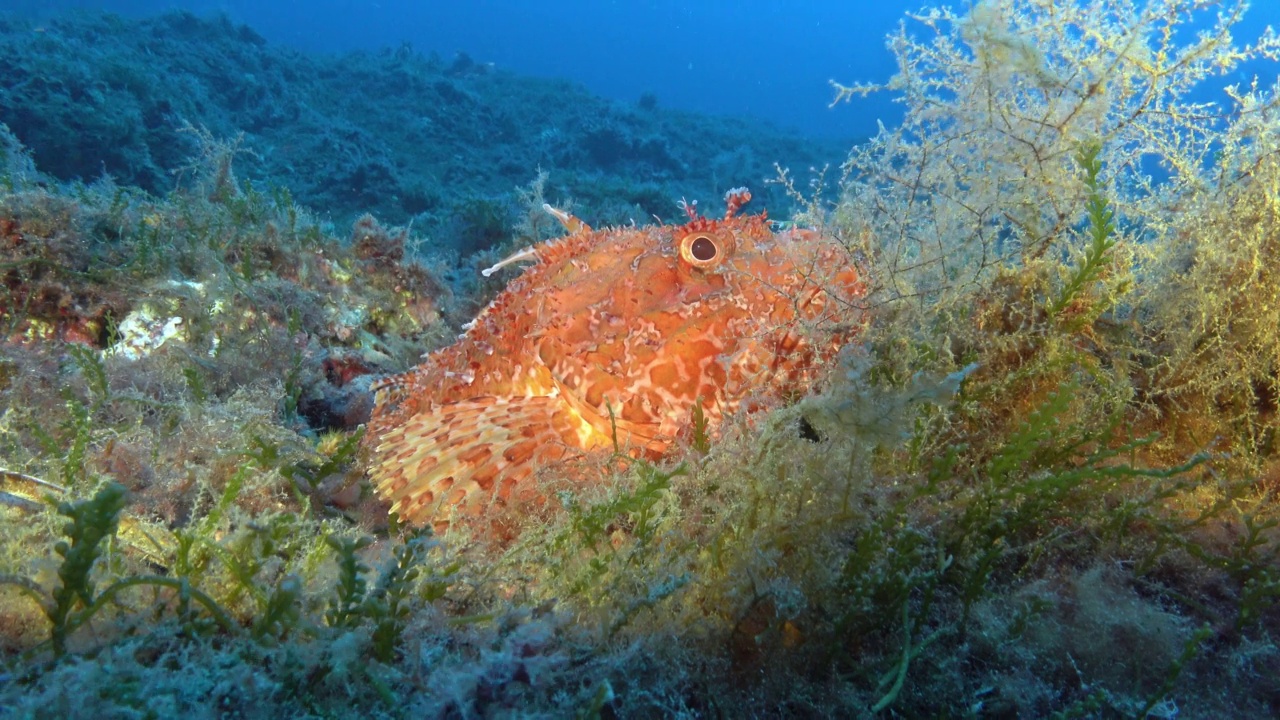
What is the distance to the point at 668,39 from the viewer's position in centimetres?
15462

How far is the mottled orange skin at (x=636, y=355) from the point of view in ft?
10.2

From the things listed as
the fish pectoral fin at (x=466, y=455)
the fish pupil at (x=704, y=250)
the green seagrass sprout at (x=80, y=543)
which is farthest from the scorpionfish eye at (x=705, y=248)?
the green seagrass sprout at (x=80, y=543)

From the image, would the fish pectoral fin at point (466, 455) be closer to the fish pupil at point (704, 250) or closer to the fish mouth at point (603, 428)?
the fish mouth at point (603, 428)

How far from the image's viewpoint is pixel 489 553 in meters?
2.72

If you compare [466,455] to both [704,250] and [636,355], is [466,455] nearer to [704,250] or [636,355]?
[636,355]

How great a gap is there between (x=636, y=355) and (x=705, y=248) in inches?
29.0

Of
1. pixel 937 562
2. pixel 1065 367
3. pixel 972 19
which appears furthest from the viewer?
pixel 972 19

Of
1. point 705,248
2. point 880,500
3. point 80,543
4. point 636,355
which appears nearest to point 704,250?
point 705,248

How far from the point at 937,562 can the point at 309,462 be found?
3352 millimetres

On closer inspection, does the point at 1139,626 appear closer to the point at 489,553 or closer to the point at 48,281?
the point at 489,553

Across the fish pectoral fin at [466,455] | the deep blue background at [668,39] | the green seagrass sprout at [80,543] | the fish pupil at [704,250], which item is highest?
the deep blue background at [668,39]

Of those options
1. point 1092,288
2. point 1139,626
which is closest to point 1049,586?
point 1139,626

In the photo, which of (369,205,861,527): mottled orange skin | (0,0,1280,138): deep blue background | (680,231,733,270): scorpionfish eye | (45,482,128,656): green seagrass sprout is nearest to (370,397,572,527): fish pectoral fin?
(369,205,861,527): mottled orange skin

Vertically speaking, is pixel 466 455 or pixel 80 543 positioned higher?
pixel 466 455
